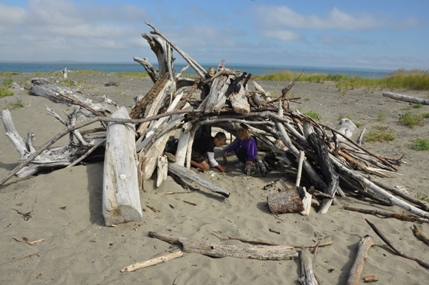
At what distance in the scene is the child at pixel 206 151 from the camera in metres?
6.05

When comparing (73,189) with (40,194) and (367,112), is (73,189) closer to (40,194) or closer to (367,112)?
(40,194)

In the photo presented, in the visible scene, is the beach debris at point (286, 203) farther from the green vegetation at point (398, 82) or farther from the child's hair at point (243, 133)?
the green vegetation at point (398, 82)

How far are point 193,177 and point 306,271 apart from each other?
2388 millimetres

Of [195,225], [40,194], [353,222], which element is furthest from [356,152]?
[40,194]

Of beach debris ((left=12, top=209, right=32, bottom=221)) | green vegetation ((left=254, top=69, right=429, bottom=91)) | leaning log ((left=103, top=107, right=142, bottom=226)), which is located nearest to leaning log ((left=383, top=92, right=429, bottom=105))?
leaning log ((left=103, top=107, right=142, bottom=226))

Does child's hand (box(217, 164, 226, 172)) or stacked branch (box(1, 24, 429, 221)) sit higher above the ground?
stacked branch (box(1, 24, 429, 221))

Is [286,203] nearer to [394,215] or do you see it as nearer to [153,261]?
[394,215]

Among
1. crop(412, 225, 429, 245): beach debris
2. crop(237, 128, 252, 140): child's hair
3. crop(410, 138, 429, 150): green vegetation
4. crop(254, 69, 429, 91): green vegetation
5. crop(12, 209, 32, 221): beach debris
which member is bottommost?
crop(412, 225, 429, 245): beach debris

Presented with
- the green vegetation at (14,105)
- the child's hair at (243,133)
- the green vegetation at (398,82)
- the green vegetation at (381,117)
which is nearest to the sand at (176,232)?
the child's hair at (243,133)

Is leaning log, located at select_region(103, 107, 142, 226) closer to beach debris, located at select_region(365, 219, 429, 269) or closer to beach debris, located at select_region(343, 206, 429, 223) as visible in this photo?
beach debris, located at select_region(365, 219, 429, 269)

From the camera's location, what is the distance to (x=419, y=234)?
168 inches

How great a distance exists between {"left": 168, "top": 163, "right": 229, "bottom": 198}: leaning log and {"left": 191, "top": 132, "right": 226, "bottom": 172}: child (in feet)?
2.17

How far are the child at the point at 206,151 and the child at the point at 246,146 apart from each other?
330 mm

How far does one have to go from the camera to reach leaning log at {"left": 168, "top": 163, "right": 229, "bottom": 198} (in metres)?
5.06
